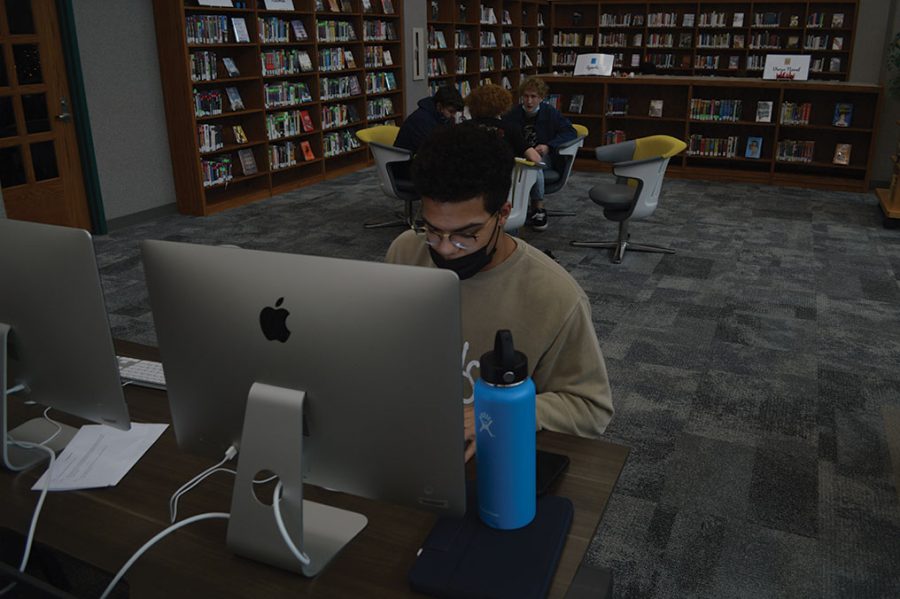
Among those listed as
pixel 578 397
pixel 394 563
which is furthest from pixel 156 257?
pixel 578 397

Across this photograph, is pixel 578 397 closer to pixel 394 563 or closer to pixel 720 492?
pixel 394 563

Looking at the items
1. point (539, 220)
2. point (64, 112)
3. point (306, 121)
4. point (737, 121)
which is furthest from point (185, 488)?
point (737, 121)

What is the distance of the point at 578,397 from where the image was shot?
55.7 inches

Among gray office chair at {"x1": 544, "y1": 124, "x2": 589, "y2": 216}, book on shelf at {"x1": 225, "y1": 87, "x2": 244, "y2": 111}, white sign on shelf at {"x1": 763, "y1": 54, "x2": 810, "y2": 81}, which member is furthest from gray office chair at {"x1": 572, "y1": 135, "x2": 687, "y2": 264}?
book on shelf at {"x1": 225, "y1": 87, "x2": 244, "y2": 111}

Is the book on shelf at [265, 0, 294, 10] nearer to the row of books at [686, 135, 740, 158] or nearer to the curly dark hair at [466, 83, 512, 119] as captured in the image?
the curly dark hair at [466, 83, 512, 119]

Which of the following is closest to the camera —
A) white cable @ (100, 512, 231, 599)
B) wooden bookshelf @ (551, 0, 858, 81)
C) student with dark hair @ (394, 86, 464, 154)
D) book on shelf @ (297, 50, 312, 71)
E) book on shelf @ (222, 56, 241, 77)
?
white cable @ (100, 512, 231, 599)

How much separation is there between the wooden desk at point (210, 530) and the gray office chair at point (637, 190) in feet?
11.9

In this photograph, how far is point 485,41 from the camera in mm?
10273

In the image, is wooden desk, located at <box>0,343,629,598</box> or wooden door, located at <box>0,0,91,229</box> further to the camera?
wooden door, located at <box>0,0,91,229</box>

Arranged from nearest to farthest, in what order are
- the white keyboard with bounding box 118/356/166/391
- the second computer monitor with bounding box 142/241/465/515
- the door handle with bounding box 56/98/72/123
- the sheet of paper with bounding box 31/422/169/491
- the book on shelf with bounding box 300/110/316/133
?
the second computer monitor with bounding box 142/241/465/515
the sheet of paper with bounding box 31/422/169/491
the white keyboard with bounding box 118/356/166/391
the door handle with bounding box 56/98/72/123
the book on shelf with bounding box 300/110/316/133

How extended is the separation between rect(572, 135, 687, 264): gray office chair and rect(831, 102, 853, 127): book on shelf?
10.5ft

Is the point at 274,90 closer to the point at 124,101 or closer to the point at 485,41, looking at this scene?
the point at 124,101

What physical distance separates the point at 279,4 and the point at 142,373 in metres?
6.02

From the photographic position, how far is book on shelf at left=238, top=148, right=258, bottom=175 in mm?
6832
